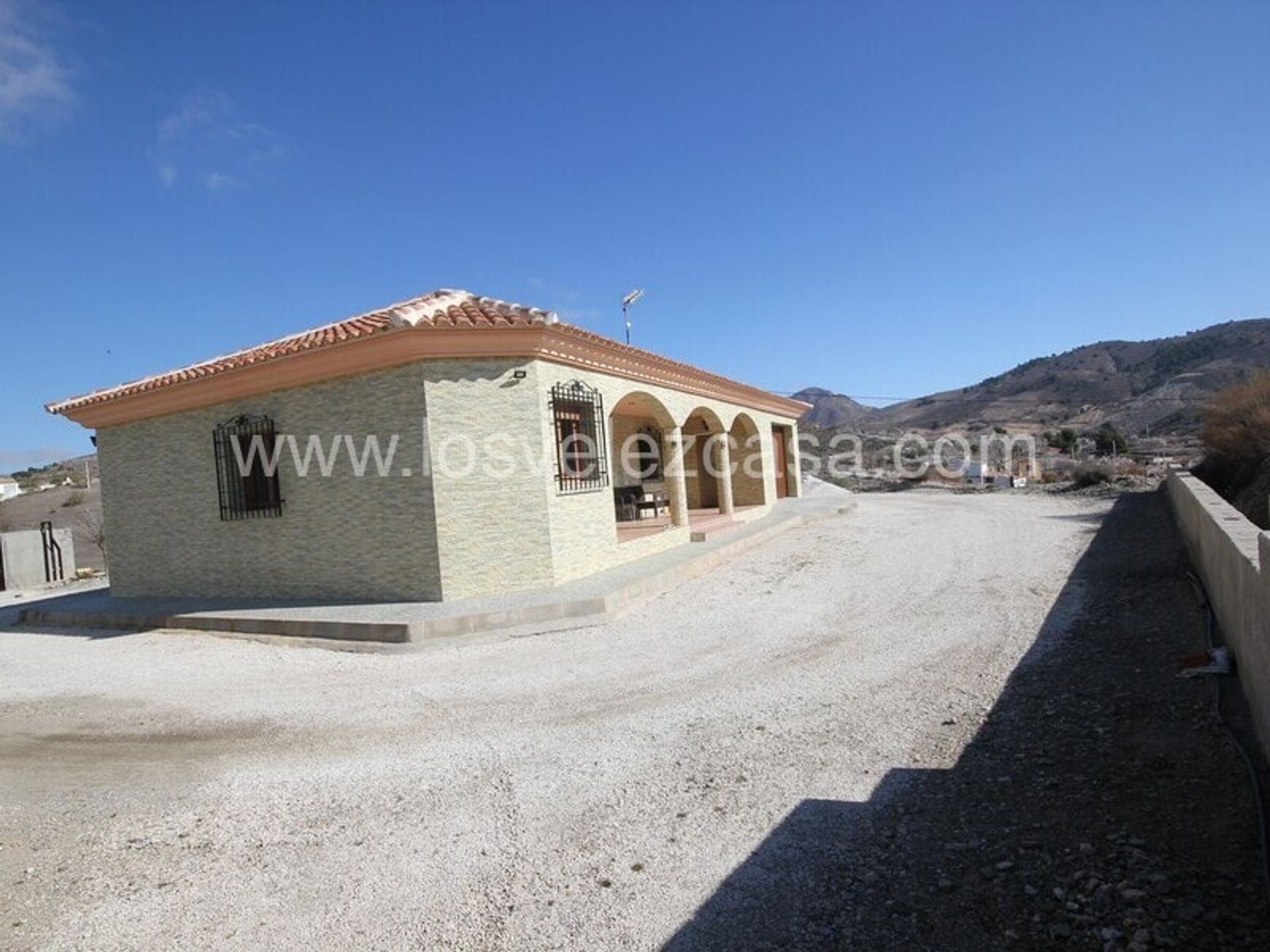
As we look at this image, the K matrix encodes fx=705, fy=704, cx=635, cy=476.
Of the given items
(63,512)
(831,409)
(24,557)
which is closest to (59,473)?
(63,512)

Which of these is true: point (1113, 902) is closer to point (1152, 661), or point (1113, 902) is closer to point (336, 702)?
point (1152, 661)

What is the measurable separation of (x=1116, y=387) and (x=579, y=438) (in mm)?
62661

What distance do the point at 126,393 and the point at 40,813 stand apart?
29.7 ft

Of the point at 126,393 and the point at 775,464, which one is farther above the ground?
the point at 126,393

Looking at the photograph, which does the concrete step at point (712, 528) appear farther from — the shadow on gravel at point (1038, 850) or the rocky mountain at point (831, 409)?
the rocky mountain at point (831, 409)

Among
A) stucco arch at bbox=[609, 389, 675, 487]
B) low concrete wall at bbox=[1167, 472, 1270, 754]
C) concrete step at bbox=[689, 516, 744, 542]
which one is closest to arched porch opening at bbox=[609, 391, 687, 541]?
stucco arch at bbox=[609, 389, 675, 487]

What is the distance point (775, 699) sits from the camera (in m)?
5.09

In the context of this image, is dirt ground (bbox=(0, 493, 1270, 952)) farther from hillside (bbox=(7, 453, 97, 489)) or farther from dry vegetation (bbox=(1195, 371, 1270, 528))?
hillside (bbox=(7, 453, 97, 489))

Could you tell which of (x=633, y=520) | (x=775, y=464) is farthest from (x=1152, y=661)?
(x=775, y=464)

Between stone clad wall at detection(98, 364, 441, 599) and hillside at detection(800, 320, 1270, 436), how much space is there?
144 feet

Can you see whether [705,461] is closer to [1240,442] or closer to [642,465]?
[642,465]

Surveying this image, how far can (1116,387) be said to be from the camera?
190 ft

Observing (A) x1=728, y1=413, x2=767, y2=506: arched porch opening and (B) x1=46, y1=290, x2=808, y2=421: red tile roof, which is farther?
(A) x1=728, y1=413, x2=767, y2=506: arched porch opening

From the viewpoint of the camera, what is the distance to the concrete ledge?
7.79 metres
